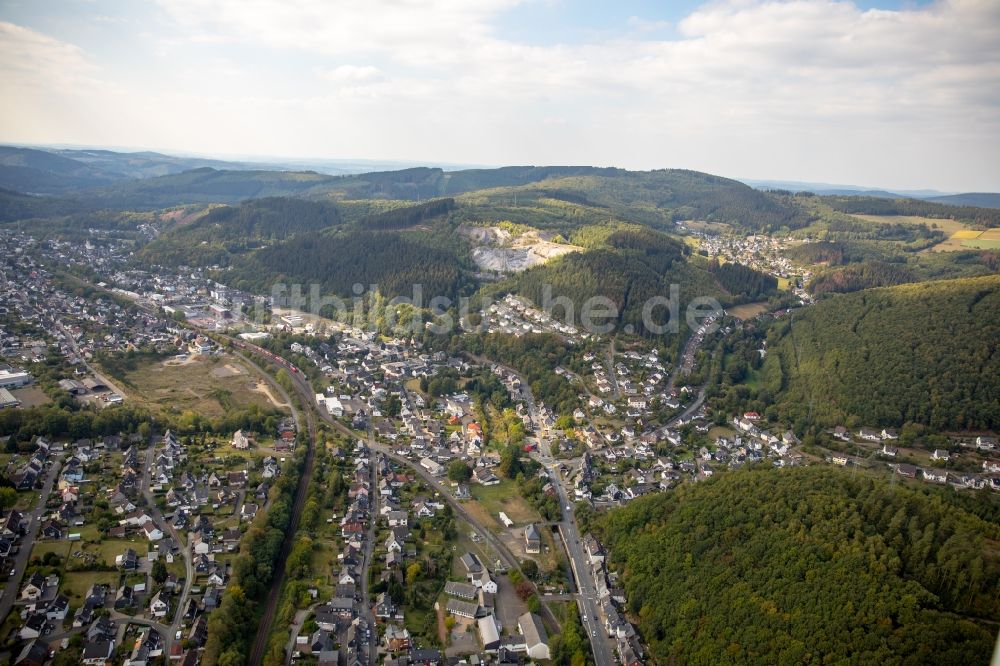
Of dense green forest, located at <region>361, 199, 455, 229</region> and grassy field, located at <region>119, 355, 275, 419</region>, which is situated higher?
dense green forest, located at <region>361, 199, 455, 229</region>

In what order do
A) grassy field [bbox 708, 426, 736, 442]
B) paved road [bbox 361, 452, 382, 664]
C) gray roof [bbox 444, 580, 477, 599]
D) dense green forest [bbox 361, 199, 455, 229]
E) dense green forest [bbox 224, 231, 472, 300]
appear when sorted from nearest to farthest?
paved road [bbox 361, 452, 382, 664] < gray roof [bbox 444, 580, 477, 599] < grassy field [bbox 708, 426, 736, 442] < dense green forest [bbox 224, 231, 472, 300] < dense green forest [bbox 361, 199, 455, 229]

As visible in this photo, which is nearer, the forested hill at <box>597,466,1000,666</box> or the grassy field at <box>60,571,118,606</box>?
the forested hill at <box>597,466,1000,666</box>

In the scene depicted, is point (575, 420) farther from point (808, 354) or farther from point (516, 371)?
point (808, 354)

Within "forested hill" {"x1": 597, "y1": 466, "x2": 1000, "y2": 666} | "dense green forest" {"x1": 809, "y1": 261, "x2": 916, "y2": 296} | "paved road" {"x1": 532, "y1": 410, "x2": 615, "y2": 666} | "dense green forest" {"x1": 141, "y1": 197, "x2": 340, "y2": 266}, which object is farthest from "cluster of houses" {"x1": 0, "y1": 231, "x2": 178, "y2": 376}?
"dense green forest" {"x1": 809, "y1": 261, "x2": 916, "y2": 296}

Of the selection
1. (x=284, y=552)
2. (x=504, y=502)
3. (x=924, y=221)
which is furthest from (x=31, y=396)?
(x=924, y=221)

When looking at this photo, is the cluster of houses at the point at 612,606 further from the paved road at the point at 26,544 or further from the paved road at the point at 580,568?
the paved road at the point at 26,544

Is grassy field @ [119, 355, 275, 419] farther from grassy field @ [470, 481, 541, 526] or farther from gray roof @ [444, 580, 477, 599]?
gray roof @ [444, 580, 477, 599]

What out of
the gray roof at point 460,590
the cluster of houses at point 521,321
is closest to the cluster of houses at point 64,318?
the cluster of houses at point 521,321
